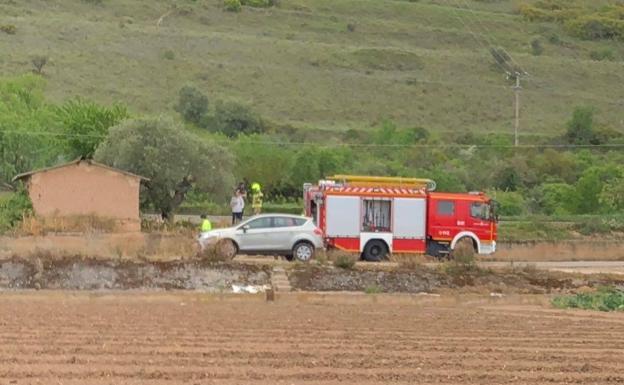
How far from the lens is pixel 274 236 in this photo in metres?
37.3

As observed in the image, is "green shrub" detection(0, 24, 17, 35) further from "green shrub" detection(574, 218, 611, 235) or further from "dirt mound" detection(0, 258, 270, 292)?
"dirt mound" detection(0, 258, 270, 292)

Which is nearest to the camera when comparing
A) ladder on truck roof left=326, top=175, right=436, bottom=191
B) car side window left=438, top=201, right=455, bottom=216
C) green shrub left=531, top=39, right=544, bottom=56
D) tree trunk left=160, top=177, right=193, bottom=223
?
ladder on truck roof left=326, top=175, right=436, bottom=191

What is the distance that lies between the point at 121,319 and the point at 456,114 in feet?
232

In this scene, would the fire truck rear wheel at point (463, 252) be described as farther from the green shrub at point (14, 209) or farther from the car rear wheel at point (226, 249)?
the green shrub at point (14, 209)

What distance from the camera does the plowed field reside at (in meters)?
13.6

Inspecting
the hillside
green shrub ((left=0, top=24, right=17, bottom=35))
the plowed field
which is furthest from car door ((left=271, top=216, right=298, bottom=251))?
green shrub ((left=0, top=24, right=17, bottom=35))

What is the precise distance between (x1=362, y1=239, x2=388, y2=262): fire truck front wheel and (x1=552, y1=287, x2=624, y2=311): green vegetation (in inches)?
363

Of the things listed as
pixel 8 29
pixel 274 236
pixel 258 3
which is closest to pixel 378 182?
pixel 274 236

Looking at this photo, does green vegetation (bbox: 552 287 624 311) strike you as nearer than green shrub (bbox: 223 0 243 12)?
Yes

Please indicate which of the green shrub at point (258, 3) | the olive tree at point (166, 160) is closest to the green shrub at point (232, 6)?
the green shrub at point (258, 3)

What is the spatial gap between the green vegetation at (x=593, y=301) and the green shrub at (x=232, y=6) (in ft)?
298

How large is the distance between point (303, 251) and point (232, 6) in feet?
280

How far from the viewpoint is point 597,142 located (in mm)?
86625

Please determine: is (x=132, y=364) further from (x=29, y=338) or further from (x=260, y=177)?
(x=260, y=177)
